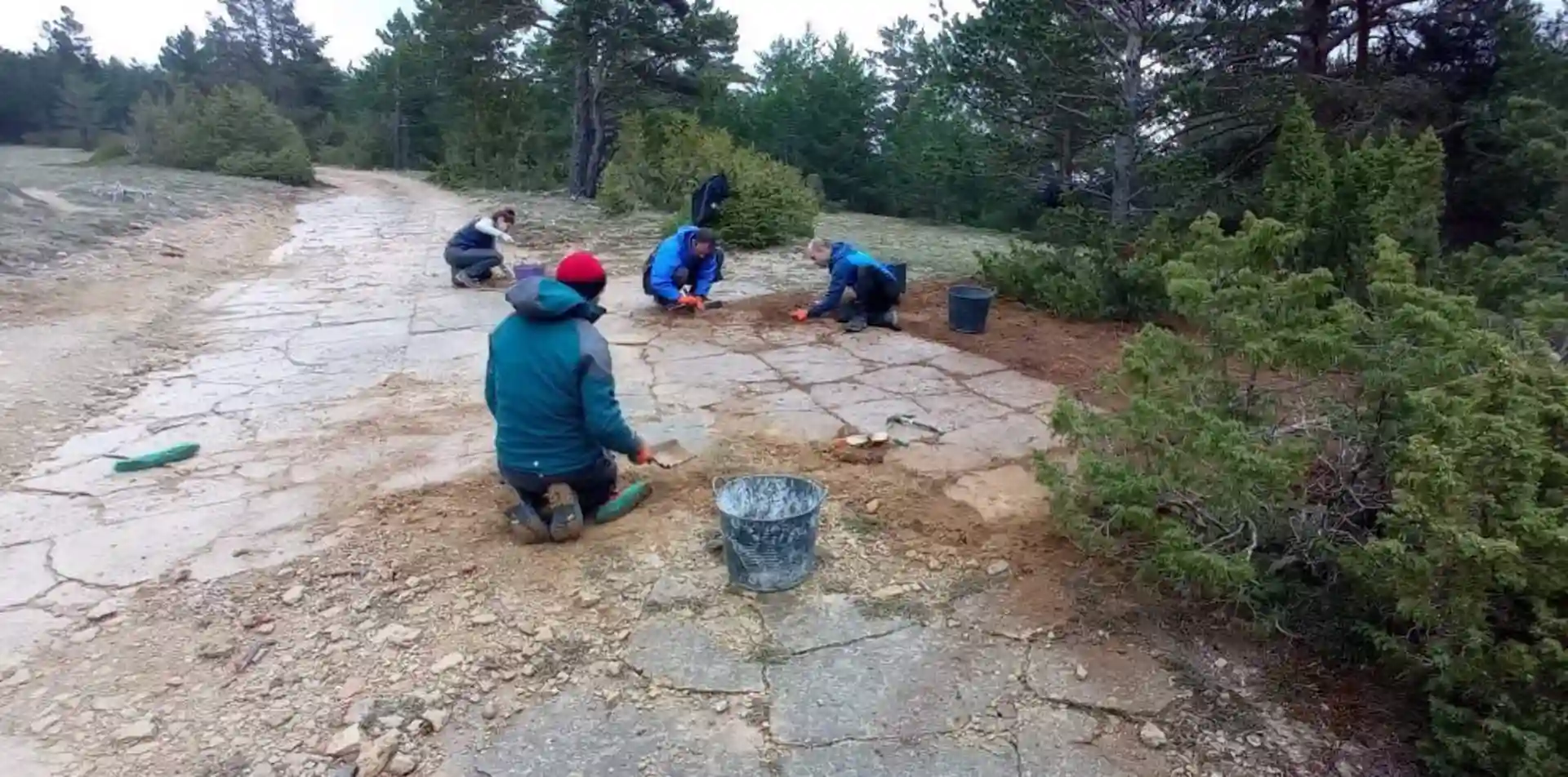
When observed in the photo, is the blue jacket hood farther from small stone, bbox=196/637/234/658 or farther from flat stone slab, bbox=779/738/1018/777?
flat stone slab, bbox=779/738/1018/777

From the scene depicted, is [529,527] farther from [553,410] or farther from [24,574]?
[24,574]

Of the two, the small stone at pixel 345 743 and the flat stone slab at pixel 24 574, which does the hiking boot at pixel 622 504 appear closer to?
the small stone at pixel 345 743

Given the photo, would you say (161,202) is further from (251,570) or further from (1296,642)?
(1296,642)

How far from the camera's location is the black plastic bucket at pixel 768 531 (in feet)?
9.28

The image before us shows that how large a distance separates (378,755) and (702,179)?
10.9 meters

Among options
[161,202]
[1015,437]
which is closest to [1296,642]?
[1015,437]

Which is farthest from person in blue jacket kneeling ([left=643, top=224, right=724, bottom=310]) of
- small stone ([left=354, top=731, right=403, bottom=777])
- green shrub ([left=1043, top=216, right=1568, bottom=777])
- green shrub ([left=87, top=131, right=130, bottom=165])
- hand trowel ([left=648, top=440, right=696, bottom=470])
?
green shrub ([left=87, top=131, right=130, bottom=165])

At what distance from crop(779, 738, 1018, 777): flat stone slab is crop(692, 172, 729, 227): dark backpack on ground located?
Result: 22.9ft

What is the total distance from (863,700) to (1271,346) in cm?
159

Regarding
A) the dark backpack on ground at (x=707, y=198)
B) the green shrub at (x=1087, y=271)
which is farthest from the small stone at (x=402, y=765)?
the dark backpack on ground at (x=707, y=198)

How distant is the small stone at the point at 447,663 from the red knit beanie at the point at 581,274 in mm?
1374

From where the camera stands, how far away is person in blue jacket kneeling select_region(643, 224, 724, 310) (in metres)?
6.68

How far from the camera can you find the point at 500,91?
26125 millimetres

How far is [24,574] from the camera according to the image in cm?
309
